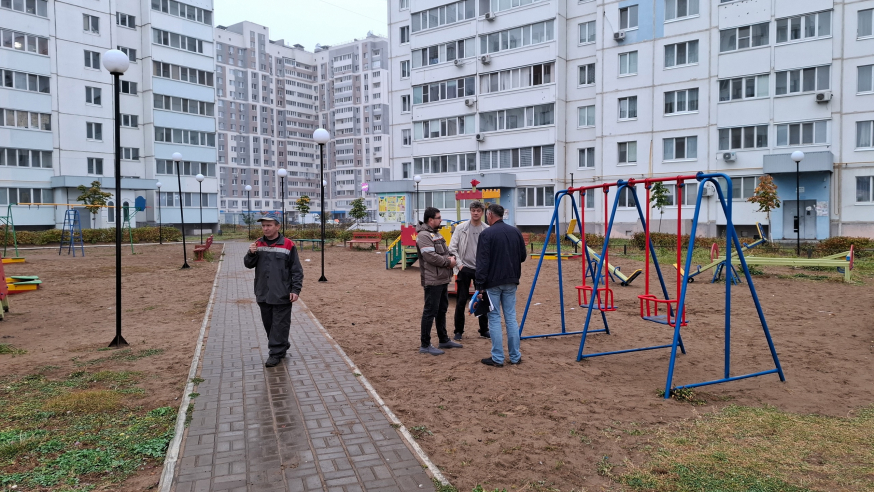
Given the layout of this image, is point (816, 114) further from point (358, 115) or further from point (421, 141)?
point (358, 115)

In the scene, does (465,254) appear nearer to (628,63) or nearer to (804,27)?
(804,27)

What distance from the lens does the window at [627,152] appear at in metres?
36.5

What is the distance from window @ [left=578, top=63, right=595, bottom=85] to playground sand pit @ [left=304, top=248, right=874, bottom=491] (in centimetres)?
3006

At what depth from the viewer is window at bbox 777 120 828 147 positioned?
3030 centimetres

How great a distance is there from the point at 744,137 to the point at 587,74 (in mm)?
11333

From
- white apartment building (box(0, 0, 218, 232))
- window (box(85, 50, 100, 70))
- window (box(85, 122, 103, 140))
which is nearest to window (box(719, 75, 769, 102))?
white apartment building (box(0, 0, 218, 232))

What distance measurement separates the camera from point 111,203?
42.9m

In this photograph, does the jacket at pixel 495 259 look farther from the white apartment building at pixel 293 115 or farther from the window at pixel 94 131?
the white apartment building at pixel 293 115

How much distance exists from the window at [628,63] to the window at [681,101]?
2.75 meters

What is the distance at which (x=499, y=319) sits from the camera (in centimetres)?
689

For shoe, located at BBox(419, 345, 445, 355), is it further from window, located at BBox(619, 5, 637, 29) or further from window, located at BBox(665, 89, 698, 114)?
window, located at BBox(619, 5, 637, 29)

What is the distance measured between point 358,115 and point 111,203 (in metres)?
85.0

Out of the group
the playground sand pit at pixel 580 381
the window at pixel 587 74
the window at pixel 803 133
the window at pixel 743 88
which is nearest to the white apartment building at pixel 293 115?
the window at pixel 587 74

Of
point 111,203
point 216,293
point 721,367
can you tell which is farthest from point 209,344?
point 111,203
